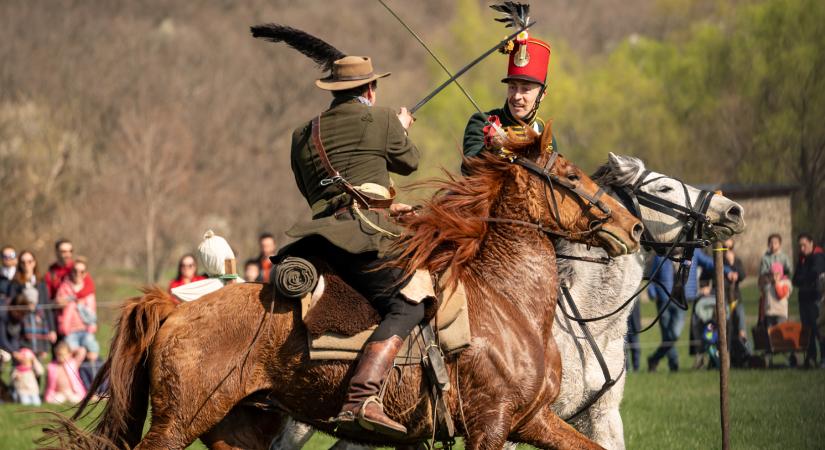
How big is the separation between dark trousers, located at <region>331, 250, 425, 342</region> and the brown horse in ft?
0.54

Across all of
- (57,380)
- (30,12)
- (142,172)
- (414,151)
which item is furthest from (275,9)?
(414,151)

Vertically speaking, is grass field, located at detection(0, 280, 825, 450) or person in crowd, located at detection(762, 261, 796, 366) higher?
person in crowd, located at detection(762, 261, 796, 366)

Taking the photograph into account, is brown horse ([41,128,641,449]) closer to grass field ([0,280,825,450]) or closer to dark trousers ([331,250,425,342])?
dark trousers ([331,250,425,342])

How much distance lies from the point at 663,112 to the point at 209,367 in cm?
3638

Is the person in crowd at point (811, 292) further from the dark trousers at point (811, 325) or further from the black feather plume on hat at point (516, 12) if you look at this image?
the black feather plume on hat at point (516, 12)

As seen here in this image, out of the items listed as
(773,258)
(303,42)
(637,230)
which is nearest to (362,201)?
(303,42)

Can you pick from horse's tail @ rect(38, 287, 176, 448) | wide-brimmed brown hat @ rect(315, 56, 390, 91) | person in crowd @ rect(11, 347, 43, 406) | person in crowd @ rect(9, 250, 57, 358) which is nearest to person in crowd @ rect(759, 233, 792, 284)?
person in crowd @ rect(9, 250, 57, 358)

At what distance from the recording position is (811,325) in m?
16.0

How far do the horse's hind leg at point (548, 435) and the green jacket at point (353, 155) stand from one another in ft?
4.46

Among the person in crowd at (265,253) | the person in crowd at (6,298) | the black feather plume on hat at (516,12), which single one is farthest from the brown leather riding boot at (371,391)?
the person in crowd at (6,298)

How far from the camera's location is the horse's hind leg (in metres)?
6.58

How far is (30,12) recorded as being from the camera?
190ft

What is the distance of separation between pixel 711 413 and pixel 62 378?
9456 mm

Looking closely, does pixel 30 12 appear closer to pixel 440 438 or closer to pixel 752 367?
pixel 752 367
